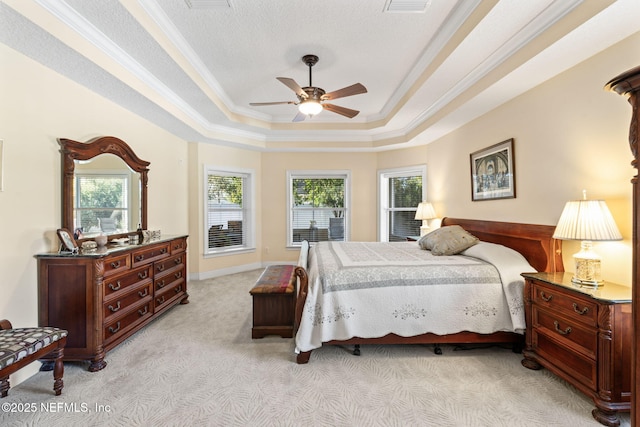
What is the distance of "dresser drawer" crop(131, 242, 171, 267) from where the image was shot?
2707mm

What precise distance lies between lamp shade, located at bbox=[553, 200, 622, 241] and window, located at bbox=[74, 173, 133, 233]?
165 inches

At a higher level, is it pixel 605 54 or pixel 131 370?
pixel 605 54

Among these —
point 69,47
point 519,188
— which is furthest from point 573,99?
point 69,47

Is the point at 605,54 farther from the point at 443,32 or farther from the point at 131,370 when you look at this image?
the point at 131,370

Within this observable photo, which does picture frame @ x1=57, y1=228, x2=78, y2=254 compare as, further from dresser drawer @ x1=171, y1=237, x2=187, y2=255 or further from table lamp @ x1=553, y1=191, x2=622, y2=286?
table lamp @ x1=553, y1=191, x2=622, y2=286

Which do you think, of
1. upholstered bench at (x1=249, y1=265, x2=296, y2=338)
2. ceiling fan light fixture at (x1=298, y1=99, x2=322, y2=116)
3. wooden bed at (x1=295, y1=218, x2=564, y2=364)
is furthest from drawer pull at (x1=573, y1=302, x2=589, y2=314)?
ceiling fan light fixture at (x1=298, y1=99, x2=322, y2=116)

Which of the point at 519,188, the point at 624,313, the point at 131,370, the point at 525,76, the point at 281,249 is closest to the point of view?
the point at 624,313

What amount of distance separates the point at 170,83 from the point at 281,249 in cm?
362

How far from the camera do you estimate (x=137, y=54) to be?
8.45ft

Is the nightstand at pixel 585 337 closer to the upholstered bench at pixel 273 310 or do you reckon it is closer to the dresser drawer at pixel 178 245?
the upholstered bench at pixel 273 310

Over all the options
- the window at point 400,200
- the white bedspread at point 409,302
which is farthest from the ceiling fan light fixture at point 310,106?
the window at point 400,200

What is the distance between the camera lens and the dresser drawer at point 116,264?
2.31 metres

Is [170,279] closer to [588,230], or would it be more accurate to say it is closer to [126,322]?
[126,322]

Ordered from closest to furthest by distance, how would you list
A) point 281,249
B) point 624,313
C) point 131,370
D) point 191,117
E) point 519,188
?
point 624,313, point 131,370, point 519,188, point 191,117, point 281,249
